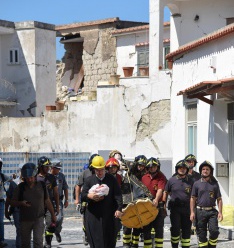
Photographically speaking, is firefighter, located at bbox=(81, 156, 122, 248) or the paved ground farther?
the paved ground

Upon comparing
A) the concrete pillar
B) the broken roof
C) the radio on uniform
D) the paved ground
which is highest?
the broken roof

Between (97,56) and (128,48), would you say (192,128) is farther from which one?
(97,56)

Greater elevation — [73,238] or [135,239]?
[135,239]

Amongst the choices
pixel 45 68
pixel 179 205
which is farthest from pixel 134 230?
pixel 45 68

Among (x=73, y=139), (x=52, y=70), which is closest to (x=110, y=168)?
(x=73, y=139)

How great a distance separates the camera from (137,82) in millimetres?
32969

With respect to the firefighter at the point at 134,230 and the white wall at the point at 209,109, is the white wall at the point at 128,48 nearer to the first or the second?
the white wall at the point at 209,109

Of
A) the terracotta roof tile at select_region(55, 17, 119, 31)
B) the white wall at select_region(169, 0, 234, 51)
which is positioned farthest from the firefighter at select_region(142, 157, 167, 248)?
the terracotta roof tile at select_region(55, 17, 119, 31)

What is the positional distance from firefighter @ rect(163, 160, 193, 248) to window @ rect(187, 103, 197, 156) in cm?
845

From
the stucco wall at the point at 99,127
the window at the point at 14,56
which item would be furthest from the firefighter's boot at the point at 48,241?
the window at the point at 14,56

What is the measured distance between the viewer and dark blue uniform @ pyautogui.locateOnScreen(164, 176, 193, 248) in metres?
17.3

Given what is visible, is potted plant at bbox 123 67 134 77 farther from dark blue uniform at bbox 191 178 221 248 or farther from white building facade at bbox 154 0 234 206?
dark blue uniform at bbox 191 178 221 248

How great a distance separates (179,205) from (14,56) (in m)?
29.5

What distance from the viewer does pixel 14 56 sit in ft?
150
